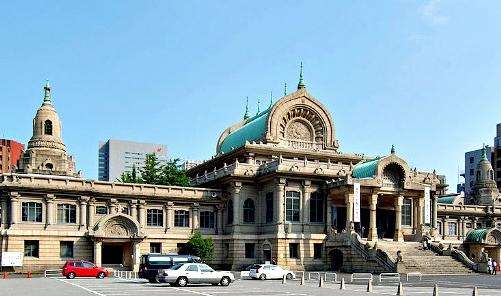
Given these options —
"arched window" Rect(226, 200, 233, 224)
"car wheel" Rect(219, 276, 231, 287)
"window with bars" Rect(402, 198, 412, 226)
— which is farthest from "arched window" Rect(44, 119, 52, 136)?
"car wheel" Rect(219, 276, 231, 287)

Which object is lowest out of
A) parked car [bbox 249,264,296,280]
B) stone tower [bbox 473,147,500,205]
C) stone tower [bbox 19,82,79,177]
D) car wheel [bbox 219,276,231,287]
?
parked car [bbox 249,264,296,280]

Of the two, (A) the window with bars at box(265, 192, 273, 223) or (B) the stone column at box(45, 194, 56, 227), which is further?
(A) the window with bars at box(265, 192, 273, 223)

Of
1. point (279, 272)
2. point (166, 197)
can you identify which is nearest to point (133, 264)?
point (166, 197)

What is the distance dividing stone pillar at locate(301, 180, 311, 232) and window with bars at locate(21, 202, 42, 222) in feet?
87.6

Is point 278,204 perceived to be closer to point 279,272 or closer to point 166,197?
point 166,197

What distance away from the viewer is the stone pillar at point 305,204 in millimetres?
72125

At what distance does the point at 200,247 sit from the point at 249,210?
24.1 ft

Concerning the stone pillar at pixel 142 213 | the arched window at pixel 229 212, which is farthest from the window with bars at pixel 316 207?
the stone pillar at pixel 142 213

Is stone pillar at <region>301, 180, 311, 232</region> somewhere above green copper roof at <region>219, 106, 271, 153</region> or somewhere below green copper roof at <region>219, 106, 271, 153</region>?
below

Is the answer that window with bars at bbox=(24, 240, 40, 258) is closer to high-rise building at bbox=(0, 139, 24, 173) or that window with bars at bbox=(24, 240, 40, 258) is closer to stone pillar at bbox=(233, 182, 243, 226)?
stone pillar at bbox=(233, 182, 243, 226)

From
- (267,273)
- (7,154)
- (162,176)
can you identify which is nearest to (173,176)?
(162,176)

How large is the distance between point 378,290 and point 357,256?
25731mm

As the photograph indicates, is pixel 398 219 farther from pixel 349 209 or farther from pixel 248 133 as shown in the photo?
pixel 248 133

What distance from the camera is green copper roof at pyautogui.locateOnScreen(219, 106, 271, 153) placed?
83794 mm
